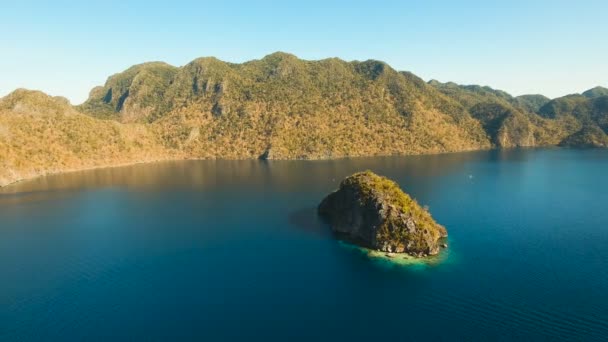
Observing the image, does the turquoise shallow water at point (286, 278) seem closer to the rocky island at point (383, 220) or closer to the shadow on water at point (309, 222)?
the shadow on water at point (309, 222)

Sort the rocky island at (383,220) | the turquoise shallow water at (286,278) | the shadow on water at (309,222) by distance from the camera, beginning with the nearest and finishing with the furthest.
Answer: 1. the turquoise shallow water at (286,278)
2. the rocky island at (383,220)
3. the shadow on water at (309,222)

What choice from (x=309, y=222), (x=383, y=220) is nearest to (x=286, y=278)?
(x=383, y=220)

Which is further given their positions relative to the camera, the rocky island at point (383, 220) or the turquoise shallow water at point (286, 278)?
the rocky island at point (383, 220)

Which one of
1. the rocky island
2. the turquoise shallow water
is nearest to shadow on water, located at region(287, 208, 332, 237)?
the turquoise shallow water

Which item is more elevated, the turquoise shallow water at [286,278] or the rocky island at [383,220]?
the rocky island at [383,220]

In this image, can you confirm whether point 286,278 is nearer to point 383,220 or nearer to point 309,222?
point 383,220

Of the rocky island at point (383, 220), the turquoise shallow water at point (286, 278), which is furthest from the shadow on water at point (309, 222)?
the rocky island at point (383, 220)

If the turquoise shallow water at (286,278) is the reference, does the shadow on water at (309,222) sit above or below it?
above

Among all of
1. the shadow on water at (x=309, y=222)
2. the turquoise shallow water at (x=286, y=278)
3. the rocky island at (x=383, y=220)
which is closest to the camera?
the turquoise shallow water at (x=286, y=278)
